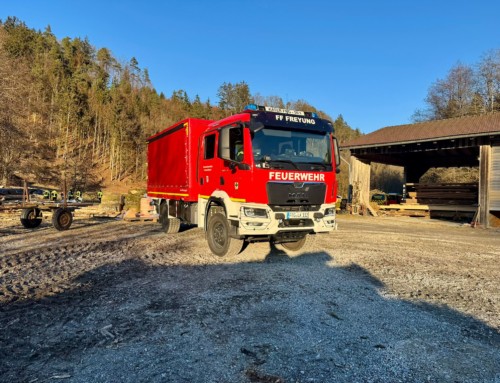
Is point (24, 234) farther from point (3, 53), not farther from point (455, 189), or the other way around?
point (455, 189)

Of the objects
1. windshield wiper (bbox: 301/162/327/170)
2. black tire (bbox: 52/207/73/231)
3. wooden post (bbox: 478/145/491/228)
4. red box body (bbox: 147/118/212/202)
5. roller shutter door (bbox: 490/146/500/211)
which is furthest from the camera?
wooden post (bbox: 478/145/491/228)

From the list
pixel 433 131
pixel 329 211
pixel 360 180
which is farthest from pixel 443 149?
pixel 329 211

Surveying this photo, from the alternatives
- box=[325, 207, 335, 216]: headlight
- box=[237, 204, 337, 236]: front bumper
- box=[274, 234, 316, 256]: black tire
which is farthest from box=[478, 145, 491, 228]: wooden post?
box=[237, 204, 337, 236]: front bumper

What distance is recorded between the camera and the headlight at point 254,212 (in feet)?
21.8

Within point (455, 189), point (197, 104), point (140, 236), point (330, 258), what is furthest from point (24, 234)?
point (197, 104)

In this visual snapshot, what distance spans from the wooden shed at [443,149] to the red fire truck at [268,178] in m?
12.2

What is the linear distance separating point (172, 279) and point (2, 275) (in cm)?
308

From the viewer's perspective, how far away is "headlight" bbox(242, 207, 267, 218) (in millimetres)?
6637

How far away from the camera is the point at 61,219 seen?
11.7 m

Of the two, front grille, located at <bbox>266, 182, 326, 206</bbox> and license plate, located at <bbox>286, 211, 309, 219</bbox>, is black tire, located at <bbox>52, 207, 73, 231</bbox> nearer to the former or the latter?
front grille, located at <bbox>266, 182, 326, 206</bbox>

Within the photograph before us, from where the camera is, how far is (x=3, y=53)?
672 inches

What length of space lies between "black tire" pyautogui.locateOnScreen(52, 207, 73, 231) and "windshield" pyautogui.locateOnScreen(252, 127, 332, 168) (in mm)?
8401

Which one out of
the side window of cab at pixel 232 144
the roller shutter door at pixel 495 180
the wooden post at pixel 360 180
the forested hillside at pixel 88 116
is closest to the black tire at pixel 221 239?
the side window of cab at pixel 232 144

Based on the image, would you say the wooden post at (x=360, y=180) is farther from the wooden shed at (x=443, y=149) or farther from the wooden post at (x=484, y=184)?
the wooden post at (x=484, y=184)
